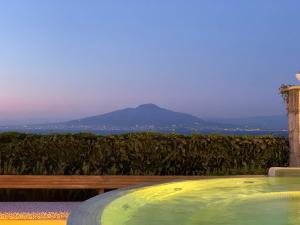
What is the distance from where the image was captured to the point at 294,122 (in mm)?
9945

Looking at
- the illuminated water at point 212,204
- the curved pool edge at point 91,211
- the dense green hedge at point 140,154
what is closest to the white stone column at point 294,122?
the dense green hedge at point 140,154

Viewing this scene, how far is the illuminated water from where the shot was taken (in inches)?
221

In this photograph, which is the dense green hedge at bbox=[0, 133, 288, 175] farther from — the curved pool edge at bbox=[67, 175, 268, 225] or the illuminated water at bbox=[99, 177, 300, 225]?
the curved pool edge at bbox=[67, 175, 268, 225]

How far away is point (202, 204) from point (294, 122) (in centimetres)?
385

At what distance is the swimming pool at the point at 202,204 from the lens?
5180mm

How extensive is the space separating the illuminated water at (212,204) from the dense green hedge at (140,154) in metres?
2.47

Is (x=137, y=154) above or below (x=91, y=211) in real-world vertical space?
above

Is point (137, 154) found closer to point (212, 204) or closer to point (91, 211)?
point (212, 204)

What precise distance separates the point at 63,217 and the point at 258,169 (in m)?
4.09

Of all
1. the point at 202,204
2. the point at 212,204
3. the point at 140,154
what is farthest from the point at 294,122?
the point at 202,204

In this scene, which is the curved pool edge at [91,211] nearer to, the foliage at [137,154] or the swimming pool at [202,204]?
the swimming pool at [202,204]

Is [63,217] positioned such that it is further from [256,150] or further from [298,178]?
[256,150]

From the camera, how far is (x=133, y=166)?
1004cm

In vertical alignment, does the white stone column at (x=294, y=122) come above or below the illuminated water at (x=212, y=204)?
above
